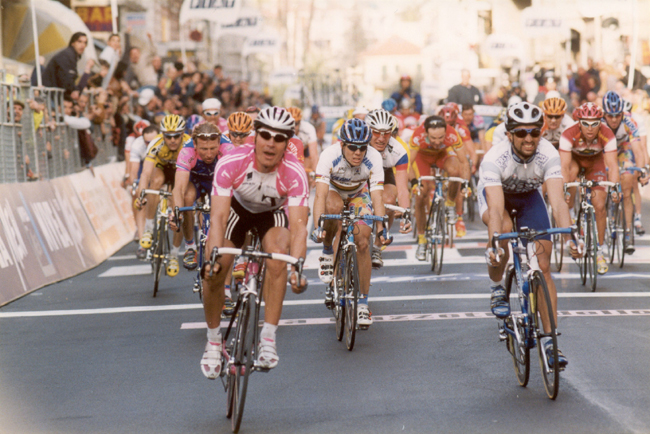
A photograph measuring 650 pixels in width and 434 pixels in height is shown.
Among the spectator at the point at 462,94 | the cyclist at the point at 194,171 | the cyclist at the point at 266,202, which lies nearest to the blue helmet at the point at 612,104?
the cyclist at the point at 194,171

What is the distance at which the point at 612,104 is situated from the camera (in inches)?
528

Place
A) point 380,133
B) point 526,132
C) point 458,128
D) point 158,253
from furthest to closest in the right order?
point 458,128 < point 158,253 < point 380,133 < point 526,132

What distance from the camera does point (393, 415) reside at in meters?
6.62

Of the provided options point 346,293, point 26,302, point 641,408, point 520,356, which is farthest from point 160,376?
point 26,302

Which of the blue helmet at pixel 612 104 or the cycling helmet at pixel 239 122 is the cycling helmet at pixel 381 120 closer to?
the cycling helmet at pixel 239 122

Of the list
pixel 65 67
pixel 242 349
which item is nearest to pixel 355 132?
pixel 242 349

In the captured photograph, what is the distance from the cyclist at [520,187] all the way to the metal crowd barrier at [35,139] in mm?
8340

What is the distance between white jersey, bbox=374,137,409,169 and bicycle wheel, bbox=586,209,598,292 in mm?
2306

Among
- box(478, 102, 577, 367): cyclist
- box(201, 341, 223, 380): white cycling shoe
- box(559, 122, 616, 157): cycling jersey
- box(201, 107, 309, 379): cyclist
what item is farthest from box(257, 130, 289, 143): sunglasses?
box(559, 122, 616, 157): cycling jersey

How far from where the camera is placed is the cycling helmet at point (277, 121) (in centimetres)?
675

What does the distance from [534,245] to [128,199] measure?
14.3 m

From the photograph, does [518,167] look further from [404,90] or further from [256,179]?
[404,90]

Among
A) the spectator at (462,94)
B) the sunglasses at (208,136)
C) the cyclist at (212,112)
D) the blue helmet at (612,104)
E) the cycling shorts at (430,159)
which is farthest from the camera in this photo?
the spectator at (462,94)

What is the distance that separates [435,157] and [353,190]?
16.2 ft
